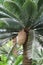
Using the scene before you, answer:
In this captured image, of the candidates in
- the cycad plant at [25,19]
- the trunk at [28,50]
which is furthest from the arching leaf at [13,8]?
the trunk at [28,50]

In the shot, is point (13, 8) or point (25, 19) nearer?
point (13, 8)

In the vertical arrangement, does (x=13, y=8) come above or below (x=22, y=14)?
A: above

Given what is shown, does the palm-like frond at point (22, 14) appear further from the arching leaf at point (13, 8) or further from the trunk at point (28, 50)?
the trunk at point (28, 50)

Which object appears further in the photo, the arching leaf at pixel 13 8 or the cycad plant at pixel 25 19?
the cycad plant at pixel 25 19

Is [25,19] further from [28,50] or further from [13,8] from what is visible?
[28,50]

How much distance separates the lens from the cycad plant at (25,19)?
204 inches

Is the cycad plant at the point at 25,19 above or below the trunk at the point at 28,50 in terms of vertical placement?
above

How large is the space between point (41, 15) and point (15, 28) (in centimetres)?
68

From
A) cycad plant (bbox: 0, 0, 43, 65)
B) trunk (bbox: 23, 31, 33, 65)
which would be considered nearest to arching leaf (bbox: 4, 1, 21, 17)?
cycad plant (bbox: 0, 0, 43, 65)

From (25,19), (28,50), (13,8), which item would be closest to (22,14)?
(25,19)

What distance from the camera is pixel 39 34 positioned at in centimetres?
561

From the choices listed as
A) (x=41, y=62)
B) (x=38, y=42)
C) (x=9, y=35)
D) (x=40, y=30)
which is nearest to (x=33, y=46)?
(x=38, y=42)

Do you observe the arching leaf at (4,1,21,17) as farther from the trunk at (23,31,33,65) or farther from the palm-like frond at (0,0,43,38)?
the trunk at (23,31,33,65)

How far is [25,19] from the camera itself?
5375 millimetres
